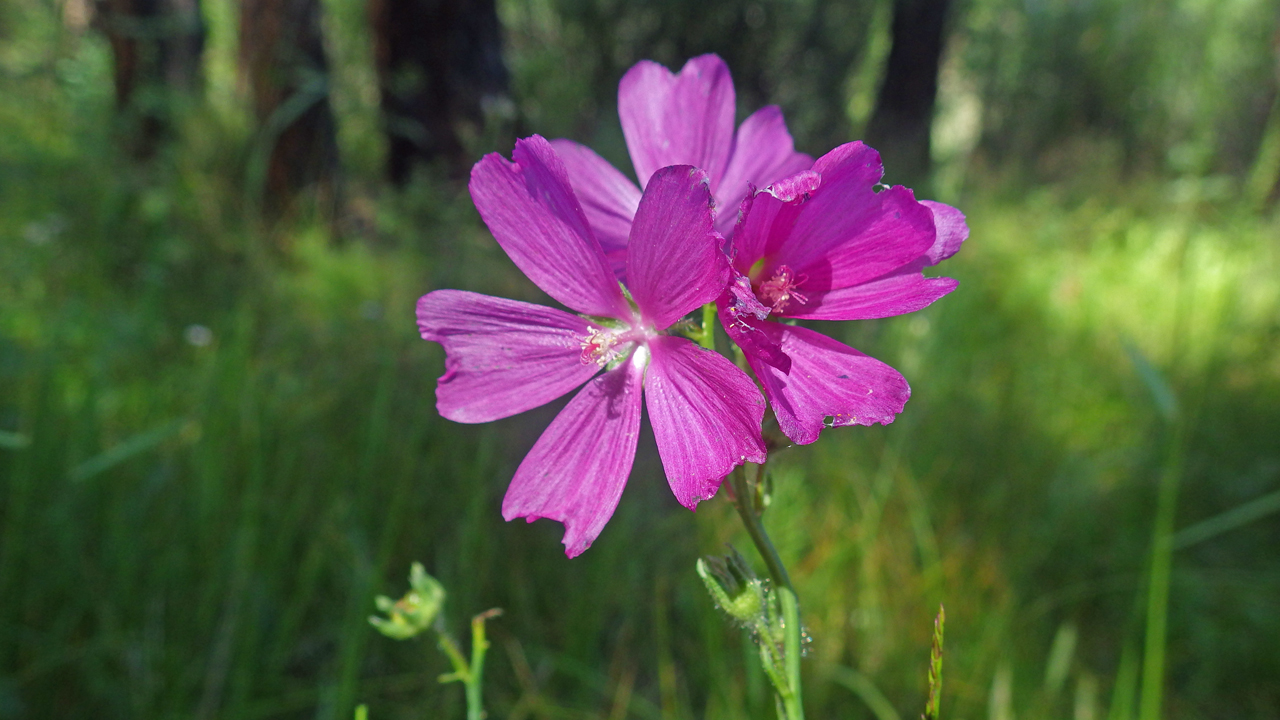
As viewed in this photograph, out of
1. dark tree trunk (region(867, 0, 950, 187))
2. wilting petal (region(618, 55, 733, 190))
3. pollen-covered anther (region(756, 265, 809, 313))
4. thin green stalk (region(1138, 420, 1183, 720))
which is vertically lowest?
thin green stalk (region(1138, 420, 1183, 720))

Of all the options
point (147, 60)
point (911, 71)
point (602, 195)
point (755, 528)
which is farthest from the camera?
point (911, 71)

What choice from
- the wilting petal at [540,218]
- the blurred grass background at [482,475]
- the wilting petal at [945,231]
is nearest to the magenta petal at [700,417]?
the wilting petal at [540,218]

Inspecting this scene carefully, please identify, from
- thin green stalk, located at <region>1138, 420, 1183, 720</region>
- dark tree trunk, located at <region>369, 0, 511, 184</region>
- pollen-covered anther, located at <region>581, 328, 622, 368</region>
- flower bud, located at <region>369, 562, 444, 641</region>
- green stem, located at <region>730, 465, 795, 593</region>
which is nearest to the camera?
green stem, located at <region>730, 465, 795, 593</region>

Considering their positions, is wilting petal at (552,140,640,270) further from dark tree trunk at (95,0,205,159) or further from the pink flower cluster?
dark tree trunk at (95,0,205,159)

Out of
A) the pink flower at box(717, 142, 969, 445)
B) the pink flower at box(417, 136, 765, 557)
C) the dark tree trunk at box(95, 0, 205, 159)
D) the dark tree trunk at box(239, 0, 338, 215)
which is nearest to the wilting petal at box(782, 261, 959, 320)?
the pink flower at box(717, 142, 969, 445)

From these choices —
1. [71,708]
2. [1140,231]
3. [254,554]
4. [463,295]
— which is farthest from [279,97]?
[1140,231]

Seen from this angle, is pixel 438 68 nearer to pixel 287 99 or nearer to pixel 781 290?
pixel 287 99

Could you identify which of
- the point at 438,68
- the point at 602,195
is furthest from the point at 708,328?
the point at 438,68
